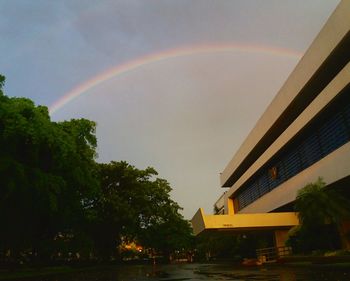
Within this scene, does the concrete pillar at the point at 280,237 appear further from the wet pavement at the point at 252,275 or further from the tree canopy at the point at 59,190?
the tree canopy at the point at 59,190

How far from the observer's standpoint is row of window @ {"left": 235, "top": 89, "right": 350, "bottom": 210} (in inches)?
1147

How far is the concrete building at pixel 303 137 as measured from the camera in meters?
27.8

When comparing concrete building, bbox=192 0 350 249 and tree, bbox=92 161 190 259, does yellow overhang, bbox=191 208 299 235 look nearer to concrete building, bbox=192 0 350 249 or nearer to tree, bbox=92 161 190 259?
concrete building, bbox=192 0 350 249

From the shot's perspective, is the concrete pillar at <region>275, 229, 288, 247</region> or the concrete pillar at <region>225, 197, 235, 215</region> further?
the concrete pillar at <region>225, 197, 235, 215</region>

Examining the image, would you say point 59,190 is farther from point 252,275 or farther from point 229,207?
point 229,207

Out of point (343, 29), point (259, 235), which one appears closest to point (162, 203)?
point (259, 235)

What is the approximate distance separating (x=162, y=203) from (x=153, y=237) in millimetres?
5287

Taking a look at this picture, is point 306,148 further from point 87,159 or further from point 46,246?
point 46,246

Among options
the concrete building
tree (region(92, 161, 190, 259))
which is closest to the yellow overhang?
the concrete building

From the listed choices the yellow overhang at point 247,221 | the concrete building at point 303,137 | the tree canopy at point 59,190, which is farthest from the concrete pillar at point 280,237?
the tree canopy at point 59,190

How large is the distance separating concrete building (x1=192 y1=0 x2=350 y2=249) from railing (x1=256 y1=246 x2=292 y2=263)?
1.21 metres

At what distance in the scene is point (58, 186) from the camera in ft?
98.8

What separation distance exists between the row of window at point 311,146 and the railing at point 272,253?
6581 millimetres

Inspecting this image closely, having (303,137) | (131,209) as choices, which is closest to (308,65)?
(303,137)
